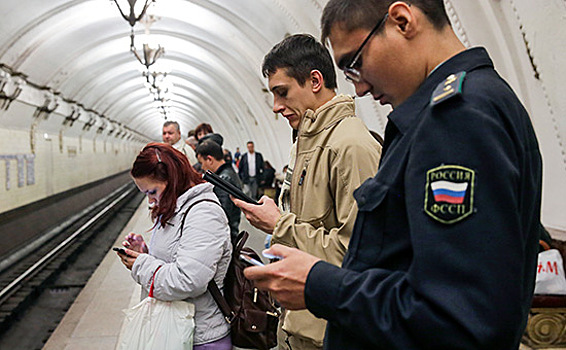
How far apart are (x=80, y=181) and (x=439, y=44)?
24993mm

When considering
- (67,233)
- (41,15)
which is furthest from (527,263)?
(67,233)

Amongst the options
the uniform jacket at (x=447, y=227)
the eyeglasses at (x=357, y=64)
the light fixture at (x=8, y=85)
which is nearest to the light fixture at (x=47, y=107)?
the light fixture at (x=8, y=85)

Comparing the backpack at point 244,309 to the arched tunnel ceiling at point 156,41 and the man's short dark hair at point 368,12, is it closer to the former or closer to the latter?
the man's short dark hair at point 368,12

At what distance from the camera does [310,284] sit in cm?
119

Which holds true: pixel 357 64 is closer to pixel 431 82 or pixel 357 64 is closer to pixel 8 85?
pixel 431 82

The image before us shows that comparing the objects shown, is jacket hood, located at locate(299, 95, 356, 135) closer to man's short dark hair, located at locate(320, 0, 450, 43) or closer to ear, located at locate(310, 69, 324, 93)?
ear, located at locate(310, 69, 324, 93)

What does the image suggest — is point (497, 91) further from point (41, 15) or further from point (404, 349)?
point (41, 15)

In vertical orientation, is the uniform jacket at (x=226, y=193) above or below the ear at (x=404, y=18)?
below

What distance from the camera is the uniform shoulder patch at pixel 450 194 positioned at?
958mm

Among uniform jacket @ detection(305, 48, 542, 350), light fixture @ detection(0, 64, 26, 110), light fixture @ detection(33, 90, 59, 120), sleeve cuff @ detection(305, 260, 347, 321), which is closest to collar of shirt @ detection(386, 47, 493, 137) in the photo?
uniform jacket @ detection(305, 48, 542, 350)

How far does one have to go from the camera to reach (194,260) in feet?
8.70

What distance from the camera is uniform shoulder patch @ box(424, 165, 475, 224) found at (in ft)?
3.14

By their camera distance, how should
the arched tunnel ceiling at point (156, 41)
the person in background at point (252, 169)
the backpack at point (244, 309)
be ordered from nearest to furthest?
the backpack at point (244, 309) → the arched tunnel ceiling at point (156, 41) → the person in background at point (252, 169)

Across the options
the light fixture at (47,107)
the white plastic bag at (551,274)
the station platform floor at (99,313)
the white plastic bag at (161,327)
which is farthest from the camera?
the light fixture at (47,107)
